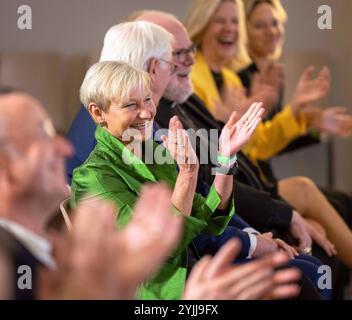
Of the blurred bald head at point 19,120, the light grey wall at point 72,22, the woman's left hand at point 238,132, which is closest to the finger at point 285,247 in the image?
the woman's left hand at point 238,132

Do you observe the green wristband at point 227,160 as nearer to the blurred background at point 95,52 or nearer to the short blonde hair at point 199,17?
the blurred background at point 95,52

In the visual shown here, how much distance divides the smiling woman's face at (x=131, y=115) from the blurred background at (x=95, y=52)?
0.61 metres

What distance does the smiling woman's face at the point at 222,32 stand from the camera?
307 cm

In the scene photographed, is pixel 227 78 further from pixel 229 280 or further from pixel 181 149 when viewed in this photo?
pixel 229 280

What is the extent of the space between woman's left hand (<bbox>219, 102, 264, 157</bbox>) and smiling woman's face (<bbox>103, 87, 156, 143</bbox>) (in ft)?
0.49

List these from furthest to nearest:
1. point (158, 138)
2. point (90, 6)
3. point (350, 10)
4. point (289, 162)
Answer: point (289, 162)
point (350, 10)
point (90, 6)
point (158, 138)

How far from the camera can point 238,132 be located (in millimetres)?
1963

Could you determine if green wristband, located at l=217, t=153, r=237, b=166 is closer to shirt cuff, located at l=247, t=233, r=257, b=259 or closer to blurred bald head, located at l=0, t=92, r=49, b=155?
shirt cuff, located at l=247, t=233, r=257, b=259

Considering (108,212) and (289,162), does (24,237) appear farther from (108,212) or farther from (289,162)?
(289,162)

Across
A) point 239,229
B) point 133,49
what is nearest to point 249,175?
point 239,229

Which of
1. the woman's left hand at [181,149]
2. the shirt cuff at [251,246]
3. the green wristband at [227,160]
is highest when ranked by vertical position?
the woman's left hand at [181,149]

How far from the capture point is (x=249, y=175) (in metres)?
2.66

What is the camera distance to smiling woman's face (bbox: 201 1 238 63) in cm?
307

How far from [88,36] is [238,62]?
55cm
